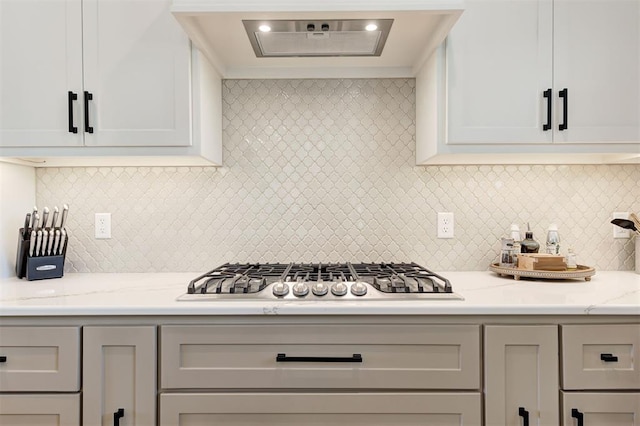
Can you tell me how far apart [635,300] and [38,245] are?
2209mm

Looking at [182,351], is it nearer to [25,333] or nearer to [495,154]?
[25,333]

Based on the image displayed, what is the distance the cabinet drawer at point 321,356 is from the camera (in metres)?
1.22

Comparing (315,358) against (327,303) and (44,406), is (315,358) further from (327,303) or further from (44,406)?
(44,406)

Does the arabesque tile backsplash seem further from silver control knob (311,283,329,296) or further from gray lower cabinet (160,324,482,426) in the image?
gray lower cabinet (160,324,482,426)

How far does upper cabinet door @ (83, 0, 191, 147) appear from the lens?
152cm

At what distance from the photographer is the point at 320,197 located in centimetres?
190

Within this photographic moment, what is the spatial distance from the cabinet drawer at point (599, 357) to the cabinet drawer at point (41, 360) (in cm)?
149

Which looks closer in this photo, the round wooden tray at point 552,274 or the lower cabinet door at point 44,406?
the lower cabinet door at point 44,406

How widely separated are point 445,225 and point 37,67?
180 centimetres

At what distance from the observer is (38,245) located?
5.49ft

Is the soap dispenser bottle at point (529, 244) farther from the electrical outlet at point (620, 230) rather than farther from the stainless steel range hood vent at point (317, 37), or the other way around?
the stainless steel range hood vent at point (317, 37)

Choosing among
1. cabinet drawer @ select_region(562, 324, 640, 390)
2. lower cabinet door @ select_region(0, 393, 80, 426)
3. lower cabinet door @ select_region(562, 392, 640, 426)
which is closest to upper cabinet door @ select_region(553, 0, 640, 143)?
cabinet drawer @ select_region(562, 324, 640, 390)

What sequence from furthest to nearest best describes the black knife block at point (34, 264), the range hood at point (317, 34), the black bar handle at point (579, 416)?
the black knife block at point (34, 264)
the range hood at point (317, 34)
the black bar handle at point (579, 416)

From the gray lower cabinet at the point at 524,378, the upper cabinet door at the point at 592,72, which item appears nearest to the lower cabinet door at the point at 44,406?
the gray lower cabinet at the point at 524,378
